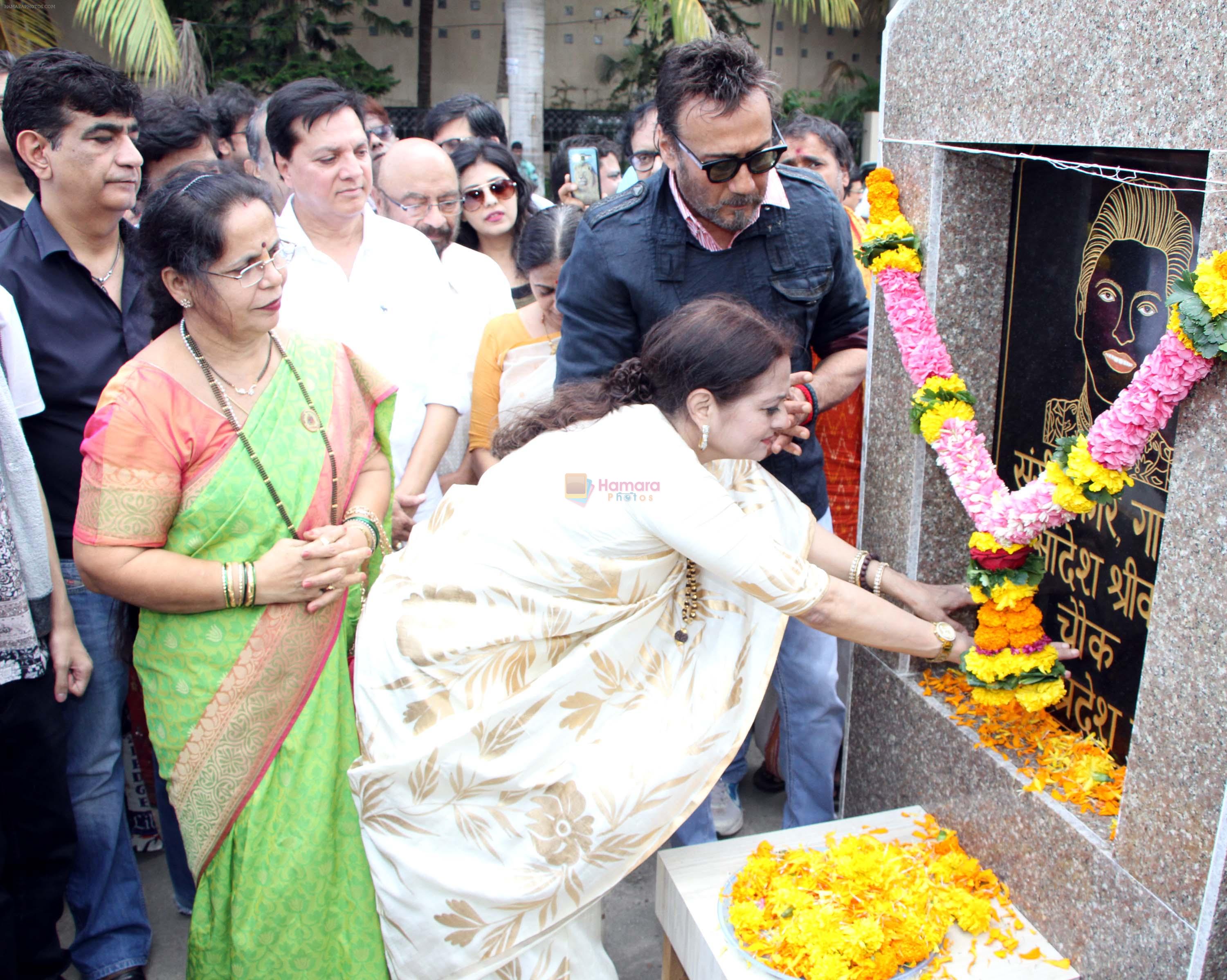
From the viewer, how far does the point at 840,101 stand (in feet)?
51.0

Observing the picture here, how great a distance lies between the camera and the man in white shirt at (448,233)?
339 cm

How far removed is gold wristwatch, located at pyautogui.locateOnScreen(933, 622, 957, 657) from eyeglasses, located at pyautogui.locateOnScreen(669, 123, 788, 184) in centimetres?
106

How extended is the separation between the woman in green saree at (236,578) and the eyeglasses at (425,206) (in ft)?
4.27

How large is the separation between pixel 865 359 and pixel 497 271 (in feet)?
4.59

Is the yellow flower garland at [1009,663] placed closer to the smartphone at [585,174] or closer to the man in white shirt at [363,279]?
the man in white shirt at [363,279]

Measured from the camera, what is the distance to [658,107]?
2.36m

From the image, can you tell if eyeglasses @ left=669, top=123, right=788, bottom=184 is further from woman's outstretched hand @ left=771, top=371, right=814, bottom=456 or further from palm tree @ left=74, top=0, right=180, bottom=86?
palm tree @ left=74, top=0, right=180, bottom=86

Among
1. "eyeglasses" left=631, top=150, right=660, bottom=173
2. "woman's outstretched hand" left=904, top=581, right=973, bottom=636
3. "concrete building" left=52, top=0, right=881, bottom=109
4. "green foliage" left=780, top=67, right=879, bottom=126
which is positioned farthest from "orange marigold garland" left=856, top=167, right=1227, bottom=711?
"concrete building" left=52, top=0, right=881, bottom=109

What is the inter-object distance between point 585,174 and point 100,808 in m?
3.31

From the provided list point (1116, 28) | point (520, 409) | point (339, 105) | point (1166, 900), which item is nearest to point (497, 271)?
point (339, 105)

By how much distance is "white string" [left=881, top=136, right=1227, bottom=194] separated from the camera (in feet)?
5.21

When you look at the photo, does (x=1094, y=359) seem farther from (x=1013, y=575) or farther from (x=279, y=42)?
(x=279, y=42)

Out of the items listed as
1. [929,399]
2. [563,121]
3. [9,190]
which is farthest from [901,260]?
[563,121]

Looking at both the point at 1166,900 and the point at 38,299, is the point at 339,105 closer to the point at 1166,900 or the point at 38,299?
the point at 38,299
